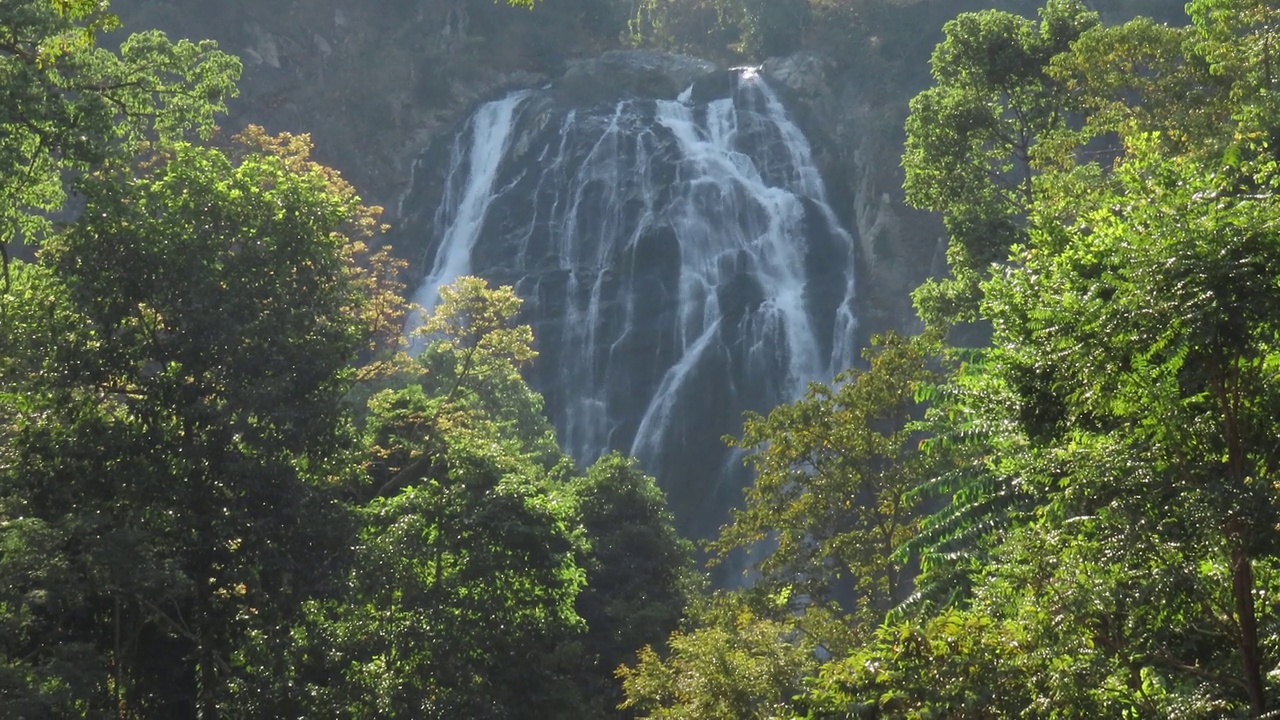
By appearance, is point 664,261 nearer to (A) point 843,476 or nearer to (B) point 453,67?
(B) point 453,67

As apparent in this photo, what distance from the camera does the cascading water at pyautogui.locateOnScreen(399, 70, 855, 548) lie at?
3722 centimetres

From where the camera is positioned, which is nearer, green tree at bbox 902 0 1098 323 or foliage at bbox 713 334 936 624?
foliage at bbox 713 334 936 624

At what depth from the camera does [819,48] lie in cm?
5275

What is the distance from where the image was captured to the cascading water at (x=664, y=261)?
3722cm

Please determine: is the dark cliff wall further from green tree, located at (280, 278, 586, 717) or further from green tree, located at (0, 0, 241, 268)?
green tree, located at (0, 0, 241, 268)

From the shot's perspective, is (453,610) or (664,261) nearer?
(453,610)

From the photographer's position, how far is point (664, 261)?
41.2 m

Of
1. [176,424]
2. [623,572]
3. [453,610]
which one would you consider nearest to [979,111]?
[623,572]

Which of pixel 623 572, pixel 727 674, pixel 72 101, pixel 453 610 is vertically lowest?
pixel 727 674

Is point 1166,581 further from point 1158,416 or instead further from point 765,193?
point 765,193

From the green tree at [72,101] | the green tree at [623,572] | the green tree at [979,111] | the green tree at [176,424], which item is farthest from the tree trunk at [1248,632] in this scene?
the green tree at [623,572]

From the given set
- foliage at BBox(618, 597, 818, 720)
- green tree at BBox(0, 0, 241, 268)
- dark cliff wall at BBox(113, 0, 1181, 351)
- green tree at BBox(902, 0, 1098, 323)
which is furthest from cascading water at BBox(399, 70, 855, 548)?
green tree at BBox(0, 0, 241, 268)

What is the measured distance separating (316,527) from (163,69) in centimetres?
699

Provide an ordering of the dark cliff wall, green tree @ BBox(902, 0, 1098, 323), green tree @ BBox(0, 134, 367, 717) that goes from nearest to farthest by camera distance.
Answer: green tree @ BBox(0, 134, 367, 717)
green tree @ BBox(902, 0, 1098, 323)
the dark cliff wall
